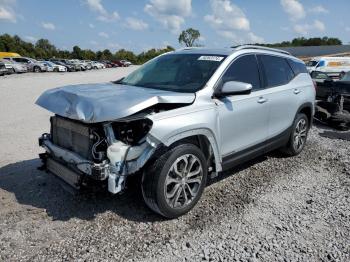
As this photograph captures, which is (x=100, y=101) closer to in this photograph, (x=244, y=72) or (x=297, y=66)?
(x=244, y=72)

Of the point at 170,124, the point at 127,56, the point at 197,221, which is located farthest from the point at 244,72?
the point at 127,56

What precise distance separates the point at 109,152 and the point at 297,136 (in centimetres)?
394

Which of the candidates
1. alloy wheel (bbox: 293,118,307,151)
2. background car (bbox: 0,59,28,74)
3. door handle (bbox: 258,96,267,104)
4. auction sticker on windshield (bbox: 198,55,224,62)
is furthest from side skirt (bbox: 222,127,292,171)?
background car (bbox: 0,59,28,74)

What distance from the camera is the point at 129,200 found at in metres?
4.43

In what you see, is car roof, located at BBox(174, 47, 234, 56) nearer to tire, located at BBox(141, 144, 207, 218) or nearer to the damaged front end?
tire, located at BBox(141, 144, 207, 218)

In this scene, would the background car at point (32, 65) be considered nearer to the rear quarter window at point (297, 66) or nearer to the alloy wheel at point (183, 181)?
the rear quarter window at point (297, 66)

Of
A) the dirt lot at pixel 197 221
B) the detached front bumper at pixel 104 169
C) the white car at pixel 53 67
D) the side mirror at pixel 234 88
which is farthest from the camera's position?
the white car at pixel 53 67

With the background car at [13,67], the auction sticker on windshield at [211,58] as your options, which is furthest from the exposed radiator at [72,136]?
the background car at [13,67]

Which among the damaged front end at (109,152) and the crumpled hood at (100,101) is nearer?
the crumpled hood at (100,101)

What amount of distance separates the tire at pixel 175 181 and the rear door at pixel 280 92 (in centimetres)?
175

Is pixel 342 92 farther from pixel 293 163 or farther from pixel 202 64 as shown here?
pixel 202 64

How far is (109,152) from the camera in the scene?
3566mm

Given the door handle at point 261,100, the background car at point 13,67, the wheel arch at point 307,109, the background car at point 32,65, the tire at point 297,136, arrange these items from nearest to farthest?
1. the door handle at point 261,100
2. the tire at point 297,136
3. the wheel arch at point 307,109
4. the background car at point 13,67
5. the background car at point 32,65

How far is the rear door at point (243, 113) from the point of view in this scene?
4.39 metres
